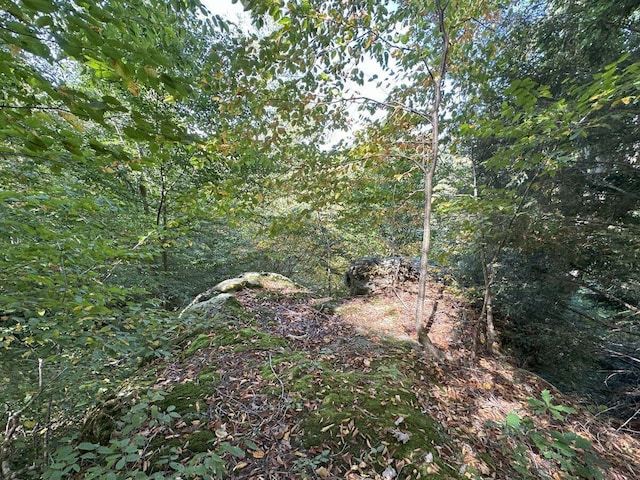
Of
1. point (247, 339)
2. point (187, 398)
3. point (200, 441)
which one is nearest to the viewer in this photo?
point (200, 441)

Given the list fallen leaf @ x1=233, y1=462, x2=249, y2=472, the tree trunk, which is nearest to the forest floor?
fallen leaf @ x1=233, y1=462, x2=249, y2=472

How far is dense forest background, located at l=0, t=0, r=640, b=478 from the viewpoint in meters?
1.57

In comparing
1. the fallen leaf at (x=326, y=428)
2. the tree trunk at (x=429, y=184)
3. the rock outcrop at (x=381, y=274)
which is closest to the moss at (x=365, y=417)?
the fallen leaf at (x=326, y=428)

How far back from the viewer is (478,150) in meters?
5.82

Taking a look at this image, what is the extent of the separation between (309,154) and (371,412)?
2.84 m

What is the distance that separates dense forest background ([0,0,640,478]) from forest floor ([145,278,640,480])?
0.77m

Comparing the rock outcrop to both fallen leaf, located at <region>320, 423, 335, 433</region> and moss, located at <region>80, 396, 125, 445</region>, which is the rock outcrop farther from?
moss, located at <region>80, 396, 125, 445</region>

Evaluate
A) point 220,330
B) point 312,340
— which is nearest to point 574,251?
point 312,340

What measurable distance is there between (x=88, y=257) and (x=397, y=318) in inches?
180

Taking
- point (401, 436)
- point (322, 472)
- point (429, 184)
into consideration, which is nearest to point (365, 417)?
point (401, 436)

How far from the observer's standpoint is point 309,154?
363 centimetres

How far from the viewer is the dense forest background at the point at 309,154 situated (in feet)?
5.16

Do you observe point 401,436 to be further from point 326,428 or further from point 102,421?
point 102,421

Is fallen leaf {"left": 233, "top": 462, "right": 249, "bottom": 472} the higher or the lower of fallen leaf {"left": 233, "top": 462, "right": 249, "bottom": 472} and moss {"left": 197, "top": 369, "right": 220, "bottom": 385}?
the lower
